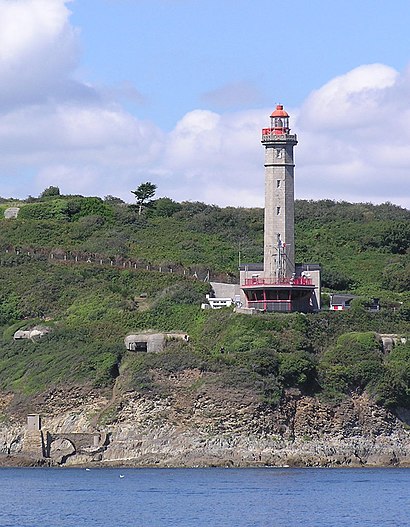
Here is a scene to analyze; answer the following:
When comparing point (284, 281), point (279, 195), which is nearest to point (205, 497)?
point (284, 281)

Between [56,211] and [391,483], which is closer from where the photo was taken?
[391,483]

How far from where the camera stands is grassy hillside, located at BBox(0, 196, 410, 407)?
97.7 metres

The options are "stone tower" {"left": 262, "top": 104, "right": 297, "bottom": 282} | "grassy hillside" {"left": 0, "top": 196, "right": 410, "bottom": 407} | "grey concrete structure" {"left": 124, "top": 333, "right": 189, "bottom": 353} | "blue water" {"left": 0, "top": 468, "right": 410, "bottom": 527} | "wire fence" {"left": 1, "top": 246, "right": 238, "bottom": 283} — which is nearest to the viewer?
"blue water" {"left": 0, "top": 468, "right": 410, "bottom": 527}

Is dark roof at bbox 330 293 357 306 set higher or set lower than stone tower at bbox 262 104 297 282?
lower

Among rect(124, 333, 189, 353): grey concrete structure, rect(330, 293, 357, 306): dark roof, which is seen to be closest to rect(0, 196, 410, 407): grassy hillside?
rect(124, 333, 189, 353): grey concrete structure

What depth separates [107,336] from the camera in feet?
353

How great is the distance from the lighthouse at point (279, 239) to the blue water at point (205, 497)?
16.9 meters

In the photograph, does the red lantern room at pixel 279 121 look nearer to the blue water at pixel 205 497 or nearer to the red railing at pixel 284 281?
the red railing at pixel 284 281

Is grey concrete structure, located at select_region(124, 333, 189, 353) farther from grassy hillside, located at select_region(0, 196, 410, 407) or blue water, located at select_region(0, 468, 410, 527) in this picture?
blue water, located at select_region(0, 468, 410, 527)

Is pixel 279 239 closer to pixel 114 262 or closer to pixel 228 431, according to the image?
pixel 228 431

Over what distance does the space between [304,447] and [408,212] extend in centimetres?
7724

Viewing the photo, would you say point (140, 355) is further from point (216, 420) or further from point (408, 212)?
point (408, 212)

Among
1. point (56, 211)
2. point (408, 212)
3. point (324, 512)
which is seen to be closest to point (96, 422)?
point (324, 512)

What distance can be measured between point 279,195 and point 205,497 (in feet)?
107
